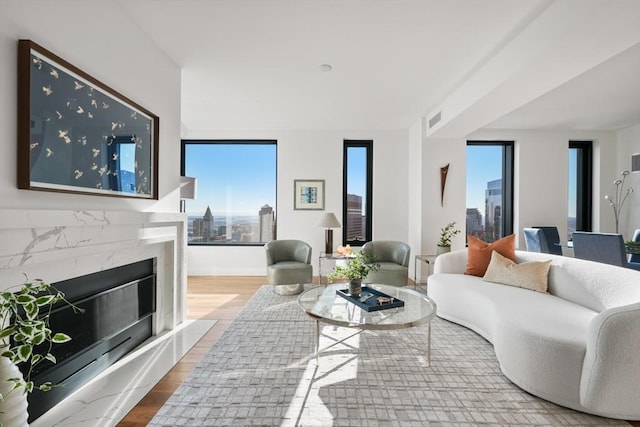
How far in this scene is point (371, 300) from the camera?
2.48m

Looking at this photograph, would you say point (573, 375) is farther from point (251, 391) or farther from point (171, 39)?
point (171, 39)

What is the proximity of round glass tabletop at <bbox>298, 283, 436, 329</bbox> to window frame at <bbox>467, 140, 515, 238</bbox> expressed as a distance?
3549 millimetres

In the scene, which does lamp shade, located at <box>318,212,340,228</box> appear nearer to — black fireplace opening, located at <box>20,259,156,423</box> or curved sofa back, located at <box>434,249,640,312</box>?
black fireplace opening, located at <box>20,259,156,423</box>

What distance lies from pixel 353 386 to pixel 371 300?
69 cm

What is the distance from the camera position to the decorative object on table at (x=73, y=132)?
1507 millimetres

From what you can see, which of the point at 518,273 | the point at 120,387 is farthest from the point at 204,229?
the point at 518,273

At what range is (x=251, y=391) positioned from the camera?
1932mm

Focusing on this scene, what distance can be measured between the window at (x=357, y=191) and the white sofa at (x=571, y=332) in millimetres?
2586

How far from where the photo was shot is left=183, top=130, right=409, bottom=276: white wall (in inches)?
207

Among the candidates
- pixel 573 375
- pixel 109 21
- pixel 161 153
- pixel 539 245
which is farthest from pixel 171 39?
pixel 539 245

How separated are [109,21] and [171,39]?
1.75 feet

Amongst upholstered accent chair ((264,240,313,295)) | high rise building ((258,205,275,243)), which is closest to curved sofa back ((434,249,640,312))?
upholstered accent chair ((264,240,313,295))

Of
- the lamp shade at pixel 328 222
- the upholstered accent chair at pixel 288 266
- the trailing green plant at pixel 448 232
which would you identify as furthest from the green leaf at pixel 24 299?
the trailing green plant at pixel 448 232

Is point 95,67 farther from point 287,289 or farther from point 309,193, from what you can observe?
point 309,193
